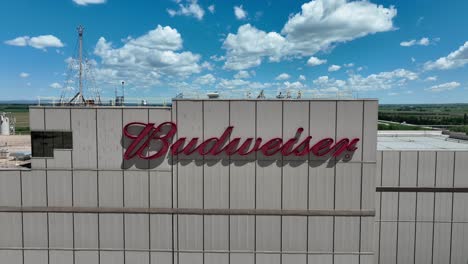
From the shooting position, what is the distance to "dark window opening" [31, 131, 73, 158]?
58.3 ft

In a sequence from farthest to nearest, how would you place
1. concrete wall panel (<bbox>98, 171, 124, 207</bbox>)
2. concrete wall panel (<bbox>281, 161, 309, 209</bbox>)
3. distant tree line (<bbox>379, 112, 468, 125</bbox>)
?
distant tree line (<bbox>379, 112, 468, 125</bbox>) → concrete wall panel (<bbox>98, 171, 124, 207</bbox>) → concrete wall panel (<bbox>281, 161, 309, 209</bbox>)

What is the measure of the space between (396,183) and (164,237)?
1580 cm

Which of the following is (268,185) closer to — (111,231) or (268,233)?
(268,233)

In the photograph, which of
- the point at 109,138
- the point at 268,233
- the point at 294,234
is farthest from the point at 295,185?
the point at 109,138

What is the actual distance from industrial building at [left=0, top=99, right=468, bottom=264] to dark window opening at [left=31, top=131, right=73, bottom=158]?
0.06m

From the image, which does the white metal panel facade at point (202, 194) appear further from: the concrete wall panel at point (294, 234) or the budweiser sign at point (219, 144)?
the budweiser sign at point (219, 144)

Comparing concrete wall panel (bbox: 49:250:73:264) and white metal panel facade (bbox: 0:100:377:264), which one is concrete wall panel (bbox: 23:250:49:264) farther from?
concrete wall panel (bbox: 49:250:73:264)

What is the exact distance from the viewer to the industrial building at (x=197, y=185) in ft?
57.4

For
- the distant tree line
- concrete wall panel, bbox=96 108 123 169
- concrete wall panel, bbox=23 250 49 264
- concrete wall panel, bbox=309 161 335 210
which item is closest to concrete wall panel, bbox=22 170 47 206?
concrete wall panel, bbox=23 250 49 264

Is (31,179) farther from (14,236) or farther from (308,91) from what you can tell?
(308,91)

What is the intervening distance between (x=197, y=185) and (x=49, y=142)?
9.59 m

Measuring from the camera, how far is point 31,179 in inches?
709

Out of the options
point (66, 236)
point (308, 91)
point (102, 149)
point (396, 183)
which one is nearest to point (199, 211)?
point (102, 149)

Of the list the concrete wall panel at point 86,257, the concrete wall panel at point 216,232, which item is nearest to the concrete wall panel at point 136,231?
the concrete wall panel at point 86,257
